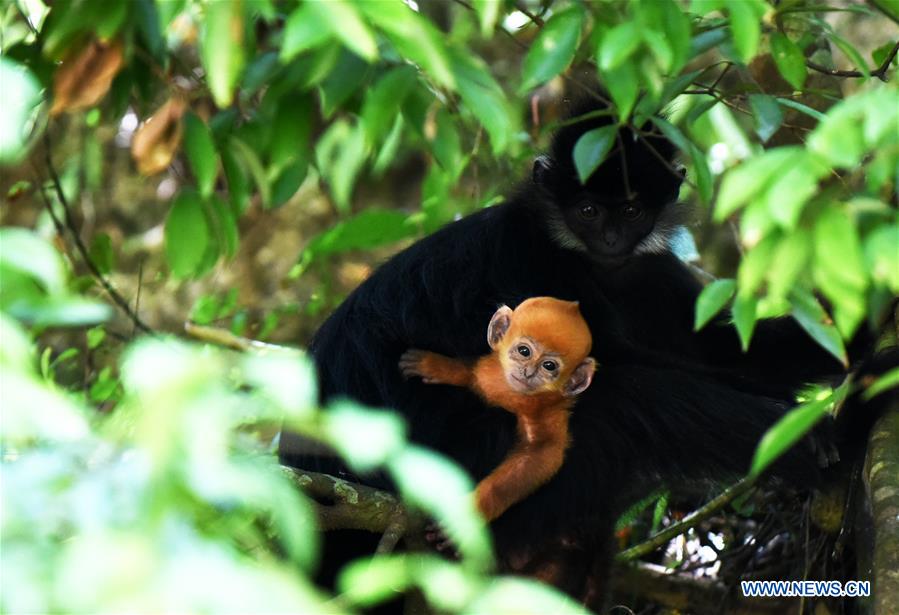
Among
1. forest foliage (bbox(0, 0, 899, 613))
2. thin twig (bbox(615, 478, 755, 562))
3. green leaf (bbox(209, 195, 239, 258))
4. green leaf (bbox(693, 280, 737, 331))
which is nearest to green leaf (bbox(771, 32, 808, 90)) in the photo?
forest foliage (bbox(0, 0, 899, 613))

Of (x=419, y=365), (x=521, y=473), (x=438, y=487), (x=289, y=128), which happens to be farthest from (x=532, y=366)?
(x=438, y=487)

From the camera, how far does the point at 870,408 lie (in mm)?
4375

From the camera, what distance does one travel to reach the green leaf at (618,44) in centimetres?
258

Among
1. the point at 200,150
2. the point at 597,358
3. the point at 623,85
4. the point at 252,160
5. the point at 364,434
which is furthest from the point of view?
the point at 597,358

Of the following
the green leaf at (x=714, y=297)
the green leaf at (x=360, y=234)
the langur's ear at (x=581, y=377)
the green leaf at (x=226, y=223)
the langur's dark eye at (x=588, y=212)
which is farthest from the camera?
the green leaf at (x=360, y=234)

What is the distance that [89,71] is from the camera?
9.91 feet

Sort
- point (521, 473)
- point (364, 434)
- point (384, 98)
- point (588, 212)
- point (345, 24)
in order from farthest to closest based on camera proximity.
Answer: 1. point (588, 212)
2. point (521, 473)
3. point (384, 98)
4. point (345, 24)
5. point (364, 434)

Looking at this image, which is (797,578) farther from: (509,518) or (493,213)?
(493,213)

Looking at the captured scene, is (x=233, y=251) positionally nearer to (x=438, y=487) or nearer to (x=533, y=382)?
(x=533, y=382)

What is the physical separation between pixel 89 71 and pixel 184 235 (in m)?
0.48

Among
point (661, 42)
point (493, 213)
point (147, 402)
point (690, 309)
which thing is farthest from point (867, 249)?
point (690, 309)

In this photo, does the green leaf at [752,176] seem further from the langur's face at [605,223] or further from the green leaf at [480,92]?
the langur's face at [605,223]

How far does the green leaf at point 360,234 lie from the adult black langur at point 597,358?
705mm

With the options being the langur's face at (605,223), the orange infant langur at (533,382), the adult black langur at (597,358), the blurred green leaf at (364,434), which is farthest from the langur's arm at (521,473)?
the blurred green leaf at (364,434)
